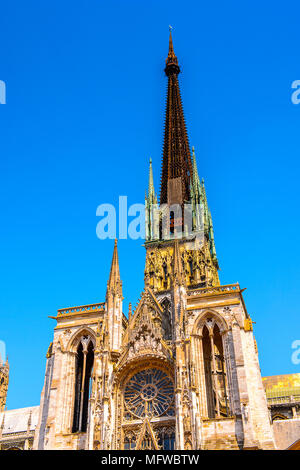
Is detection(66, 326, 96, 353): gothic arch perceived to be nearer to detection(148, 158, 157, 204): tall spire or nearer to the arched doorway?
the arched doorway

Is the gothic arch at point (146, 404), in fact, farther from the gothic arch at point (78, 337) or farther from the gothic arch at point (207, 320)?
the gothic arch at point (78, 337)

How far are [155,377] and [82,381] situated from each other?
5.77m

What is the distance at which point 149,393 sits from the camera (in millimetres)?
36688

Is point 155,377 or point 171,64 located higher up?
point 171,64

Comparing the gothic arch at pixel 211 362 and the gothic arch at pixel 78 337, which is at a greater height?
the gothic arch at pixel 78 337

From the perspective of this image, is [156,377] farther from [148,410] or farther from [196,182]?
[196,182]

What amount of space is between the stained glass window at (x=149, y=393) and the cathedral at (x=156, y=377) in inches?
2.7

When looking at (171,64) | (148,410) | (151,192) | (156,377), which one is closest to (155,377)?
(156,377)

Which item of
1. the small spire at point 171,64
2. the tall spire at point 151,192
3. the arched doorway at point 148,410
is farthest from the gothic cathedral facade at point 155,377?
the small spire at point 171,64

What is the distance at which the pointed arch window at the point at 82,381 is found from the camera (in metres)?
37.8

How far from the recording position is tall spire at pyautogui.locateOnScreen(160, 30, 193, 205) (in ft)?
201

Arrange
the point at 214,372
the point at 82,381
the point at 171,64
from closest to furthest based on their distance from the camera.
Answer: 1. the point at 214,372
2. the point at 82,381
3. the point at 171,64

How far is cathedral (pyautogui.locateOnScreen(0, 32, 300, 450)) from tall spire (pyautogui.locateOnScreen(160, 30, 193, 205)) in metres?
20.0
